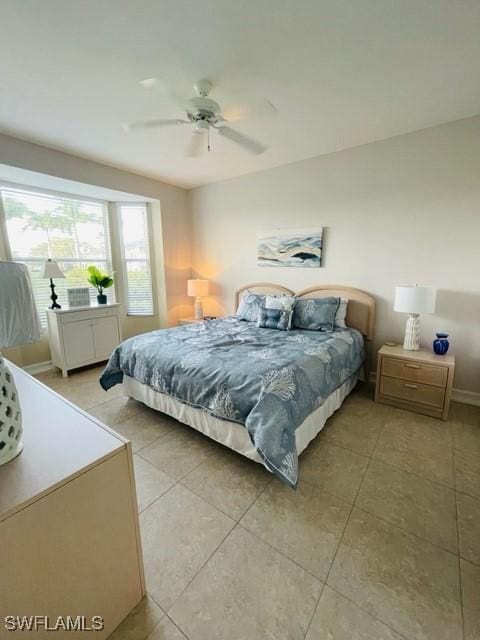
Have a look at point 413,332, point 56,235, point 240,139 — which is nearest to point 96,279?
point 56,235

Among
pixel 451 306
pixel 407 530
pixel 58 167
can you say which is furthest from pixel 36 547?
pixel 58 167

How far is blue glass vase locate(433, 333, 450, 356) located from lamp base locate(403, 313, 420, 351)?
0.15 m

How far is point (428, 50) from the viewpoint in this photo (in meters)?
1.68

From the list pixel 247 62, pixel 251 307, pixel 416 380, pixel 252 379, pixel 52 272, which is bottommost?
pixel 416 380

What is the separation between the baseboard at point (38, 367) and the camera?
3.54 m

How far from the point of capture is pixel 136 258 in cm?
444

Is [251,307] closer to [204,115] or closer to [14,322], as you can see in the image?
[204,115]

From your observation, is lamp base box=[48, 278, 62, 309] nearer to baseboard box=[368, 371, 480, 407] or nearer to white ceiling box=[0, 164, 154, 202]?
white ceiling box=[0, 164, 154, 202]

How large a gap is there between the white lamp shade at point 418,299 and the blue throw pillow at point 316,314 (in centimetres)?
71

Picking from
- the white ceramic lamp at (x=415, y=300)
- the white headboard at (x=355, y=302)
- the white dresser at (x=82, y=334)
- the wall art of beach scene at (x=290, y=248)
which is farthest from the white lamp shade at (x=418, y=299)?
the white dresser at (x=82, y=334)

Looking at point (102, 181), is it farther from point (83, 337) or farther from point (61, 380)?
point (61, 380)

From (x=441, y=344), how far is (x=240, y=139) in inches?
97.4

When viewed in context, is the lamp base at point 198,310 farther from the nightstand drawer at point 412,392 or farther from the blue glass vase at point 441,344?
the blue glass vase at point 441,344

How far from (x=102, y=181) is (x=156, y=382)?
2.75 meters
